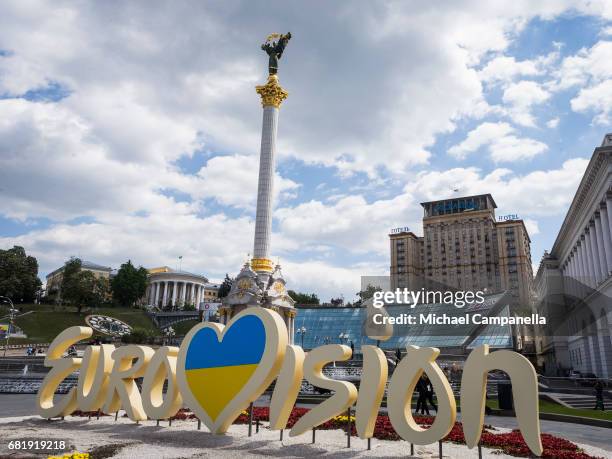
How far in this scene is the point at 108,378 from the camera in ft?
60.7

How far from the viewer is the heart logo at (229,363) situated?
14859 mm

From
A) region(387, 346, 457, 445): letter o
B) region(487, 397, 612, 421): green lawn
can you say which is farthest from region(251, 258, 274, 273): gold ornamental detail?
region(387, 346, 457, 445): letter o

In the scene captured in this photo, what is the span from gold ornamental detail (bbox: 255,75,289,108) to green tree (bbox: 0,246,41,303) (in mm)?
74688

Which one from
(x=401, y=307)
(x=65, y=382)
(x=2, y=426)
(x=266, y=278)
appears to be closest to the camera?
(x=2, y=426)

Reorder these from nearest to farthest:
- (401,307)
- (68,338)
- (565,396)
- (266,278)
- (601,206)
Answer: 1. (68,338)
2. (565,396)
3. (601,206)
4. (266,278)
5. (401,307)

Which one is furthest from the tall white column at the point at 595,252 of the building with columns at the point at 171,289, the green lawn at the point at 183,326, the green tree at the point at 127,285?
the building with columns at the point at 171,289

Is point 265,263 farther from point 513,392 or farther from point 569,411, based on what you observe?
Answer: point 513,392

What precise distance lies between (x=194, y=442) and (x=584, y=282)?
55.6 metres

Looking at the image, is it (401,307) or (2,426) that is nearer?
(2,426)

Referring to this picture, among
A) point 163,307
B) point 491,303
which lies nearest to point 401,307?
point 491,303

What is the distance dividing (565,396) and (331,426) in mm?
19926

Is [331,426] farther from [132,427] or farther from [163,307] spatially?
[163,307]

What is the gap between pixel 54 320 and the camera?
291 ft

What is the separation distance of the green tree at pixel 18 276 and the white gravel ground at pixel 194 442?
96.0 m
